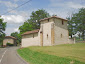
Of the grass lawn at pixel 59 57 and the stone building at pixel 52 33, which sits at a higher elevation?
the stone building at pixel 52 33

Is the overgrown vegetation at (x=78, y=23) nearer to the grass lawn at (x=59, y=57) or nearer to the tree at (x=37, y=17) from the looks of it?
the tree at (x=37, y=17)

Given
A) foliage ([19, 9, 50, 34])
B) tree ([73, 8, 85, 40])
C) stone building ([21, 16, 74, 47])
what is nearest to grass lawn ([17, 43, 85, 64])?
stone building ([21, 16, 74, 47])

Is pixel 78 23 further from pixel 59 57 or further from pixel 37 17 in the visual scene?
pixel 59 57

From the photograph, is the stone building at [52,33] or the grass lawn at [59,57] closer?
the grass lawn at [59,57]

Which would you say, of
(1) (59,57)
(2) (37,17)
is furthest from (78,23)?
(1) (59,57)

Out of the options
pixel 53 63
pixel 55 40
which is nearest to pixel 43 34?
pixel 55 40

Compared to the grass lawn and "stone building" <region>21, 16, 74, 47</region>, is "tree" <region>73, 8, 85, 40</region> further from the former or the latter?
the grass lawn

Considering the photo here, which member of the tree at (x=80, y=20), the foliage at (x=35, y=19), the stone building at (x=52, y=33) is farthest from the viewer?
the foliage at (x=35, y=19)

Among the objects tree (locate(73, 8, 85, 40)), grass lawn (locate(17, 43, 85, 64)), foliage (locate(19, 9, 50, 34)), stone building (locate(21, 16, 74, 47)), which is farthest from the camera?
foliage (locate(19, 9, 50, 34))

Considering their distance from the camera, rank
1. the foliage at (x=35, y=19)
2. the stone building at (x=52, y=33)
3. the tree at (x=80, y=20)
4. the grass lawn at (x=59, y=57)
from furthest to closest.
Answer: the foliage at (x=35, y=19) < the tree at (x=80, y=20) < the stone building at (x=52, y=33) < the grass lawn at (x=59, y=57)

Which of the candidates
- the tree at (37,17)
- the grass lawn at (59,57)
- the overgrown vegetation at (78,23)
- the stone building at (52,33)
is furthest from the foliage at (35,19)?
the grass lawn at (59,57)

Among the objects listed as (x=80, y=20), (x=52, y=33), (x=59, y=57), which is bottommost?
(x=59, y=57)

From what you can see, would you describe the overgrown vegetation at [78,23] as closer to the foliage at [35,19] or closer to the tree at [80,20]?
the tree at [80,20]

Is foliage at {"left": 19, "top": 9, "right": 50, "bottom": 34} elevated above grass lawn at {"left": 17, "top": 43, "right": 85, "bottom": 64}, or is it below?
above
